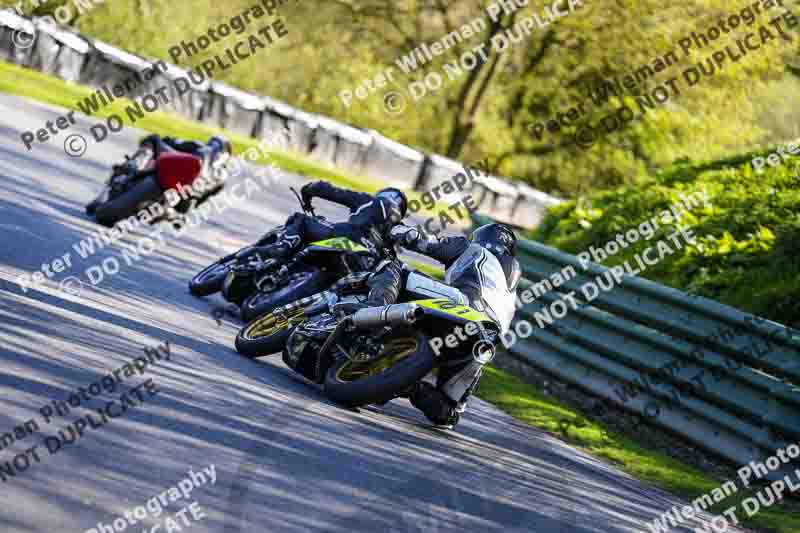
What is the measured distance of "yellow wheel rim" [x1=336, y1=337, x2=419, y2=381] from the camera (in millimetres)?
7867

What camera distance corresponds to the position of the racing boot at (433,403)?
27.5 ft

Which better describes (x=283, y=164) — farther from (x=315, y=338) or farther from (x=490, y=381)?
(x=315, y=338)

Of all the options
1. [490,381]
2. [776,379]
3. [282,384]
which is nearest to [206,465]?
[282,384]

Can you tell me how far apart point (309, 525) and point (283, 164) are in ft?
82.0

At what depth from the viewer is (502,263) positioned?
8445 mm

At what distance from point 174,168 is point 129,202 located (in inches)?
22.1

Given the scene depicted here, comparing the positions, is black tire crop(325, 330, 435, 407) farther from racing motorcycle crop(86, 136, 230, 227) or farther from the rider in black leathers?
racing motorcycle crop(86, 136, 230, 227)

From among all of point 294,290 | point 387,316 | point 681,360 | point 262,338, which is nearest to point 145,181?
point 294,290

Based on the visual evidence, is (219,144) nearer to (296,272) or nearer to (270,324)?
(296,272)

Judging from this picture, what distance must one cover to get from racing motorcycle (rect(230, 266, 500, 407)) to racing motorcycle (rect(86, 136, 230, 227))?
191 inches

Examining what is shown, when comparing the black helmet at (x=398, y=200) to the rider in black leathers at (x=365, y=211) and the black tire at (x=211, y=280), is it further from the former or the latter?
the black tire at (x=211, y=280)

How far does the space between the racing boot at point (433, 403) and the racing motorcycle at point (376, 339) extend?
0.94ft

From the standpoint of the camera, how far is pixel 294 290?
9.61 meters

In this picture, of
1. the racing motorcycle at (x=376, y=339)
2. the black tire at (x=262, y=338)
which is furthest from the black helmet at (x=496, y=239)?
the black tire at (x=262, y=338)
